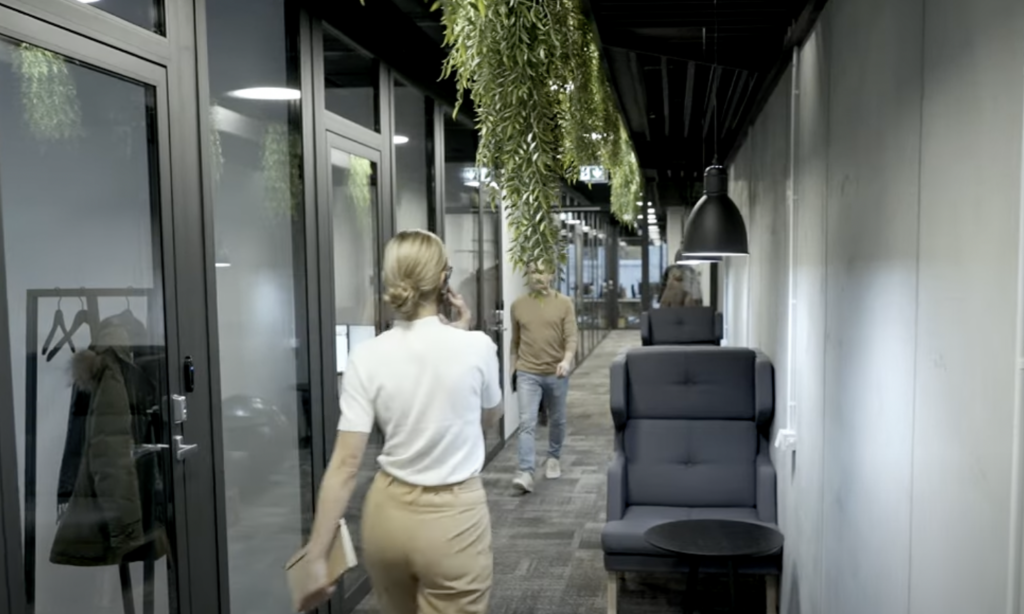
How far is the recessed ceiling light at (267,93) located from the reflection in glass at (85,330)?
720 millimetres

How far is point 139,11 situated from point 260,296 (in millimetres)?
1146

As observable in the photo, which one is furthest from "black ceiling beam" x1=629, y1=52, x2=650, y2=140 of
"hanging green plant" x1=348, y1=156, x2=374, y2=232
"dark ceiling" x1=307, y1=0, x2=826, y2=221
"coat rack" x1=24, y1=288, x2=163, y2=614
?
"coat rack" x1=24, y1=288, x2=163, y2=614

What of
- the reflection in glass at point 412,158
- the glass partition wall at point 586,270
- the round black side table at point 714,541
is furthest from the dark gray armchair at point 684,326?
the round black side table at point 714,541

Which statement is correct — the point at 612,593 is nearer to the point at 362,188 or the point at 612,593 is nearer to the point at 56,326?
the point at 362,188

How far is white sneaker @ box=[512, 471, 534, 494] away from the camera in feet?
18.9

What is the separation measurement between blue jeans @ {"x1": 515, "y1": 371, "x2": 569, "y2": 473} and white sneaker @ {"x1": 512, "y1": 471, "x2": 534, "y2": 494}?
0.04 metres

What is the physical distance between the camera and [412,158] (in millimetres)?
5293

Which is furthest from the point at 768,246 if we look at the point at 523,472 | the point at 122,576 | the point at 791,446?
the point at 122,576

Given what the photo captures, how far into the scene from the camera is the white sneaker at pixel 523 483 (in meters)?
5.76

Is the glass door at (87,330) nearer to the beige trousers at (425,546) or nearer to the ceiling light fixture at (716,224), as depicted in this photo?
the beige trousers at (425,546)

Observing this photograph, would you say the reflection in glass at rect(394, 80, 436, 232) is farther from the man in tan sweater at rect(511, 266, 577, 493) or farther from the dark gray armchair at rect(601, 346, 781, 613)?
the dark gray armchair at rect(601, 346, 781, 613)

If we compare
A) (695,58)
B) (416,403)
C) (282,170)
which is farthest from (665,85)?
(416,403)

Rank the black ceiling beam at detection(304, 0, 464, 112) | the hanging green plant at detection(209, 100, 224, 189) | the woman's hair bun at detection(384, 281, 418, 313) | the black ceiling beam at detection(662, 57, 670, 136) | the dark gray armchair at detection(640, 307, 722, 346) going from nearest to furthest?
the woman's hair bun at detection(384, 281, 418, 313) → the hanging green plant at detection(209, 100, 224, 189) → the black ceiling beam at detection(304, 0, 464, 112) → the black ceiling beam at detection(662, 57, 670, 136) → the dark gray armchair at detection(640, 307, 722, 346)

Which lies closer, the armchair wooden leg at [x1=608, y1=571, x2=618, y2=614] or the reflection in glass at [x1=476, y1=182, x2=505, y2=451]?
the armchair wooden leg at [x1=608, y1=571, x2=618, y2=614]
